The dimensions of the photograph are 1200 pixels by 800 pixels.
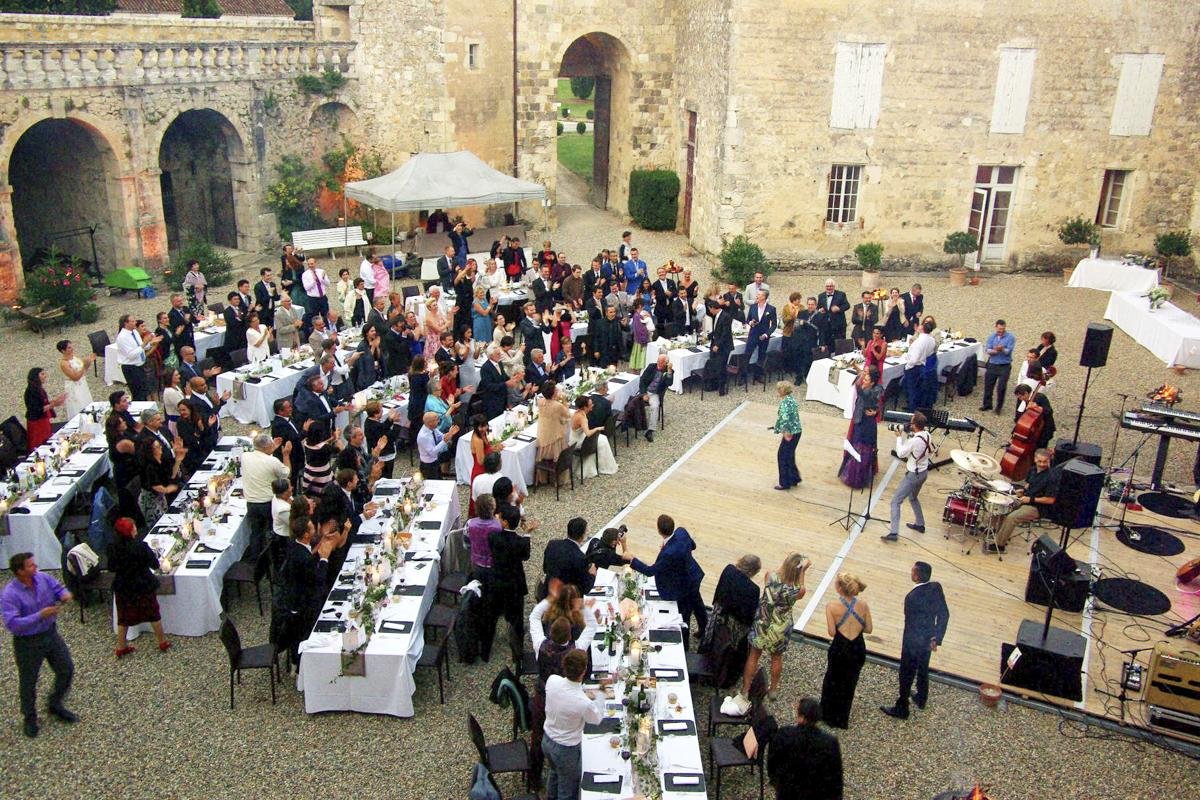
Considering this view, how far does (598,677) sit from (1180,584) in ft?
22.3

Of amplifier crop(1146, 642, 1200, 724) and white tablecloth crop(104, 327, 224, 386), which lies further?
white tablecloth crop(104, 327, 224, 386)

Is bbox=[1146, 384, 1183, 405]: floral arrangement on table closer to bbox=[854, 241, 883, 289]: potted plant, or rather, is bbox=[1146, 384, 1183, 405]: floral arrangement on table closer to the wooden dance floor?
the wooden dance floor

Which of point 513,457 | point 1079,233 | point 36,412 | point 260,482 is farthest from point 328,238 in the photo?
point 1079,233

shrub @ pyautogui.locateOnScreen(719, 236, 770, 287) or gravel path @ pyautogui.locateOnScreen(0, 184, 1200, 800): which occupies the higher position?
shrub @ pyautogui.locateOnScreen(719, 236, 770, 287)

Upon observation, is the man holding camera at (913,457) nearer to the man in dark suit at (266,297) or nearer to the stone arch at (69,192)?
the man in dark suit at (266,297)

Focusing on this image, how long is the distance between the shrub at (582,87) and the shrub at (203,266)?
3115 centimetres

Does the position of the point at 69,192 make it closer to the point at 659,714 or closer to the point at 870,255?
the point at 870,255

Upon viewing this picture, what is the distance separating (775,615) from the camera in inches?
318

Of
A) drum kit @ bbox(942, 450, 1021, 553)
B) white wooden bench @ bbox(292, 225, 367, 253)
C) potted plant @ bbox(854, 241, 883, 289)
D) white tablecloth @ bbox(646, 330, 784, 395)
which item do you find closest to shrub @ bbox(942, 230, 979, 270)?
potted plant @ bbox(854, 241, 883, 289)

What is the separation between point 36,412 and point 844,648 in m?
9.71

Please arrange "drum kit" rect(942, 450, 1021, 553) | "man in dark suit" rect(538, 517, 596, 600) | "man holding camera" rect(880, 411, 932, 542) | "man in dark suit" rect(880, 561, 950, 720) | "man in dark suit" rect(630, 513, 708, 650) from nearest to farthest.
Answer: "man in dark suit" rect(880, 561, 950, 720)
"man in dark suit" rect(538, 517, 596, 600)
"man in dark suit" rect(630, 513, 708, 650)
"man holding camera" rect(880, 411, 932, 542)
"drum kit" rect(942, 450, 1021, 553)

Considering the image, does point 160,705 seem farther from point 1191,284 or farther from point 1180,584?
point 1191,284

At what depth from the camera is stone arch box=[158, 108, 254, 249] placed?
76.3ft

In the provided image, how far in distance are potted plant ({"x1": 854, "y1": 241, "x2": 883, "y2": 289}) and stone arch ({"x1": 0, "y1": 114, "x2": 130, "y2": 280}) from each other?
15.6 m
